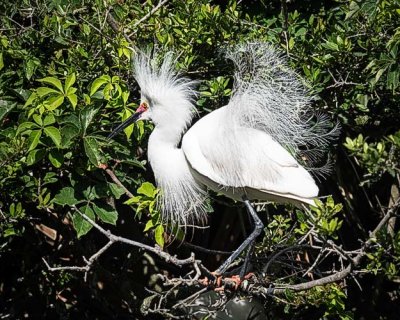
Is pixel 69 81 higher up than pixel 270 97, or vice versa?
pixel 69 81

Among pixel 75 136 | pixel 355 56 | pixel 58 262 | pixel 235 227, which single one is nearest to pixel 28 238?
pixel 58 262

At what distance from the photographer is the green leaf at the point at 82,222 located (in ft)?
9.37

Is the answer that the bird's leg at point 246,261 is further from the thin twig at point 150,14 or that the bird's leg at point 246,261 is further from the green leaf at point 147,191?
the thin twig at point 150,14

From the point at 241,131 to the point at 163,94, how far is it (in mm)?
362

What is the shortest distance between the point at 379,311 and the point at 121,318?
4.77ft

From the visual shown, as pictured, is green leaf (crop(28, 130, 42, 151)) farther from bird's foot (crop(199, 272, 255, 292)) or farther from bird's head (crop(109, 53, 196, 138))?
bird's foot (crop(199, 272, 255, 292))

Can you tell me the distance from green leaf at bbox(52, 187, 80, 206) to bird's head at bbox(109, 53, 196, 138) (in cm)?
45

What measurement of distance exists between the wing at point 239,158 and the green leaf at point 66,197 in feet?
1.63

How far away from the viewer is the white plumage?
3.10 m

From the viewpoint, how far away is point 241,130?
3.11m

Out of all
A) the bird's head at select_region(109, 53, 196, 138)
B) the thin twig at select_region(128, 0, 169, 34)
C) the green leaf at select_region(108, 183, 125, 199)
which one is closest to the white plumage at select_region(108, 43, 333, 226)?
the bird's head at select_region(109, 53, 196, 138)

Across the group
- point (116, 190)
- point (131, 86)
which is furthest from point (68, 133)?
point (131, 86)

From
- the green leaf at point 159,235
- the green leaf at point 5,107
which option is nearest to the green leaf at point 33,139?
the green leaf at point 5,107

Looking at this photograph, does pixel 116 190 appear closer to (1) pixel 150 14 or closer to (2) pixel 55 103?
(2) pixel 55 103
